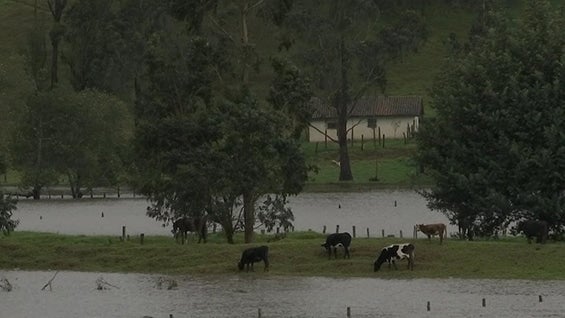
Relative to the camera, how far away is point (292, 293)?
61.5 meters

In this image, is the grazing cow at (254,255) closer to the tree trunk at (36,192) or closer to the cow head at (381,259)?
the cow head at (381,259)

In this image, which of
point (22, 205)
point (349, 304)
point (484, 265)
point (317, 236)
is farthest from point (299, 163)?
point (22, 205)

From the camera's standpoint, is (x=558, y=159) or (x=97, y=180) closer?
(x=558, y=159)

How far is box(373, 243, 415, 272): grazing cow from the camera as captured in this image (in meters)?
65.7

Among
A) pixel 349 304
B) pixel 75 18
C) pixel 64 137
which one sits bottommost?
pixel 349 304

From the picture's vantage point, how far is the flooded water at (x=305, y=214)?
3666 inches

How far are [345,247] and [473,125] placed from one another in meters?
11.1

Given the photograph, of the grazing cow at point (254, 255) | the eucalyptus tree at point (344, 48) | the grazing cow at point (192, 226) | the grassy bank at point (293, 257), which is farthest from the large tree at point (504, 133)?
the eucalyptus tree at point (344, 48)

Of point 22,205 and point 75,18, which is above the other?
point 75,18

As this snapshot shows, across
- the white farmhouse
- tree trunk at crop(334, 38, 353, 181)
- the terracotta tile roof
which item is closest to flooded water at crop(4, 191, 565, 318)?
tree trunk at crop(334, 38, 353, 181)

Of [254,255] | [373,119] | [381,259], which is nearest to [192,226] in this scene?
[254,255]

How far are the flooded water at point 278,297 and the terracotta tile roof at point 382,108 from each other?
283 ft

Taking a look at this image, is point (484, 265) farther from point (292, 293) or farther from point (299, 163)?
point (299, 163)

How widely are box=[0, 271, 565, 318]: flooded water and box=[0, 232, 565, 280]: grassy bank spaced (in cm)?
130
